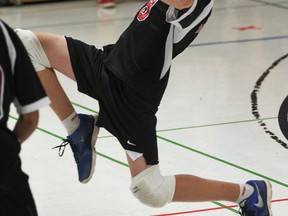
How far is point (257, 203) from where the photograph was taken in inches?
144

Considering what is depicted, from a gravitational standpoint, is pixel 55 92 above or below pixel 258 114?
above

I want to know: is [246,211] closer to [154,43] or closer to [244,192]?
[244,192]

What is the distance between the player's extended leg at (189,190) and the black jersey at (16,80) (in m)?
0.97

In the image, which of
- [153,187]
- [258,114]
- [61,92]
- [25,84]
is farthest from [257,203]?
[258,114]

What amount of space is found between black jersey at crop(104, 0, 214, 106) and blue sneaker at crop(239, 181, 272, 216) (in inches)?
25.9

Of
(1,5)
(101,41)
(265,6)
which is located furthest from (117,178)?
(1,5)

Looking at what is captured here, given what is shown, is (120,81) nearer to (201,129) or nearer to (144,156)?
(144,156)

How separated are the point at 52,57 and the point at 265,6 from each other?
18.9 ft

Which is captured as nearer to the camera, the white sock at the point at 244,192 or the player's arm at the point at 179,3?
the player's arm at the point at 179,3

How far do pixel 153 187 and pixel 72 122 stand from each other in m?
0.53

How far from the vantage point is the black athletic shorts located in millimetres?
3338

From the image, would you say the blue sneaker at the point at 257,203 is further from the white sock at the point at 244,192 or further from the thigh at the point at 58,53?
the thigh at the point at 58,53

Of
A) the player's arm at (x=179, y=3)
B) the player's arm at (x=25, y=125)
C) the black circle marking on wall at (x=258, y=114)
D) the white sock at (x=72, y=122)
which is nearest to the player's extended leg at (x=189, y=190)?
the white sock at (x=72, y=122)

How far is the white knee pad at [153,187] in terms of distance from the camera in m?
3.35
